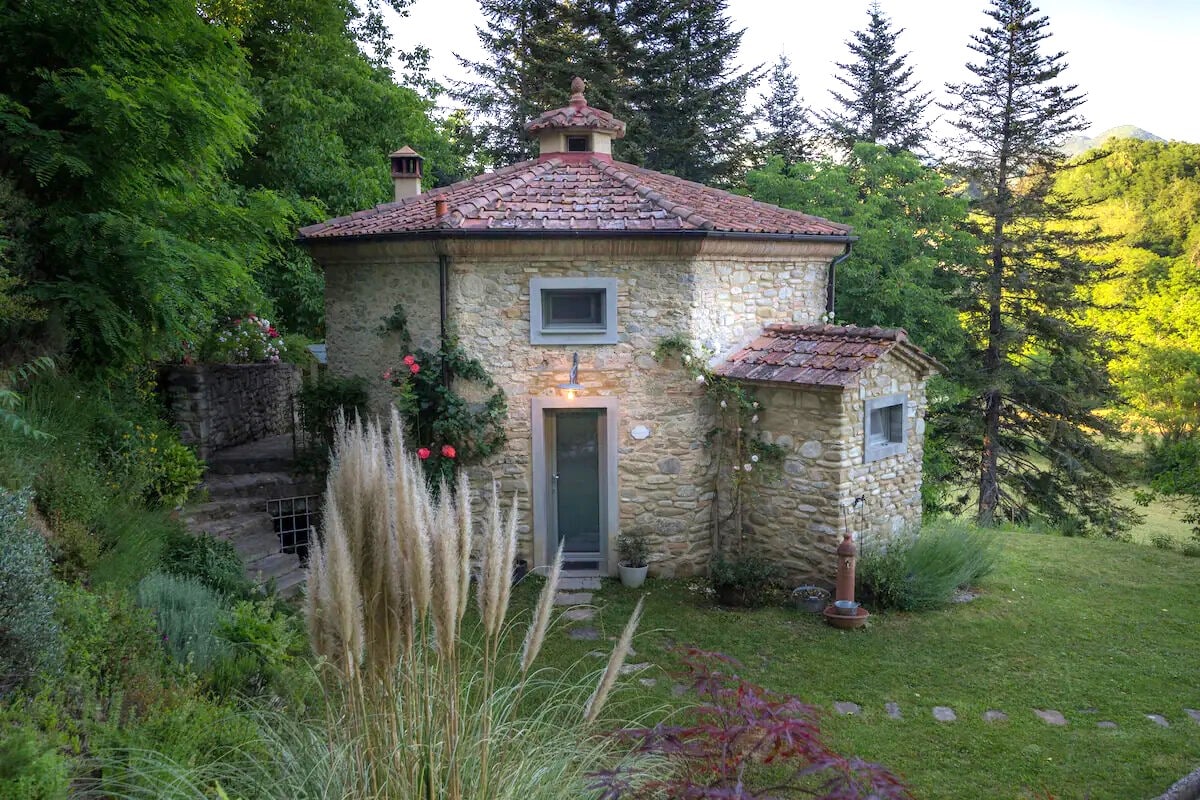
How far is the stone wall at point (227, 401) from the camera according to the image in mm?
10344

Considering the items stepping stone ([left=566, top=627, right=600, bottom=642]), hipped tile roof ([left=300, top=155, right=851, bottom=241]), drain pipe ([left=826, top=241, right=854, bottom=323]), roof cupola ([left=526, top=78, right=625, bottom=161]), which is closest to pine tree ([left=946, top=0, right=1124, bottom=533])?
drain pipe ([left=826, top=241, right=854, bottom=323])

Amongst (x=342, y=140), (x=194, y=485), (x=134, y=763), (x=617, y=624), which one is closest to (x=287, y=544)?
(x=194, y=485)

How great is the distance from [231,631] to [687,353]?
5.74 m

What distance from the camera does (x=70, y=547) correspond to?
5801mm

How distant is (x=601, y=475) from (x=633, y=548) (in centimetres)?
96

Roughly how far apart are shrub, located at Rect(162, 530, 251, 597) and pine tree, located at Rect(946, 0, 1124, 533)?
16.6 meters

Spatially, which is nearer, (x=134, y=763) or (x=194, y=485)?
(x=134, y=763)

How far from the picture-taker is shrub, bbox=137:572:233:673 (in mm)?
5530

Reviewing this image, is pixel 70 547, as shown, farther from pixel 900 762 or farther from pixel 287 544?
pixel 900 762

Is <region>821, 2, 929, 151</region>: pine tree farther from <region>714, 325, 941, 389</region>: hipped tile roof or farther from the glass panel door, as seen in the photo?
the glass panel door

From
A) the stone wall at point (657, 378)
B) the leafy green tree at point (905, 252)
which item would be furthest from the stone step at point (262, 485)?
the leafy green tree at point (905, 252)

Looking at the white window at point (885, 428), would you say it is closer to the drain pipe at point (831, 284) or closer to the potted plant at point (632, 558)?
the drain pipe at point (831, 284)

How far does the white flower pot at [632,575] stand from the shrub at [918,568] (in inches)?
98.2

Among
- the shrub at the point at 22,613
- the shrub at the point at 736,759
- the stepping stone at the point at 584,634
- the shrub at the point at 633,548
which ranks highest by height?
the shrub at the point at 22,613
